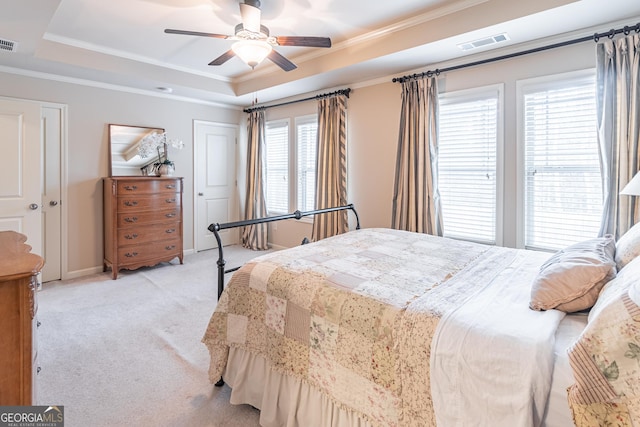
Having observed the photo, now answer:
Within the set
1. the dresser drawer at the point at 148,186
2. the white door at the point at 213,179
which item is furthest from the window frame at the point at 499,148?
the white door at the point at 213,179

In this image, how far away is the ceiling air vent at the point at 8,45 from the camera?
2896 millimetres

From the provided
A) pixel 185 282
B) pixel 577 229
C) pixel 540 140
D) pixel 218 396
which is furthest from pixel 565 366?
pixel 185 282

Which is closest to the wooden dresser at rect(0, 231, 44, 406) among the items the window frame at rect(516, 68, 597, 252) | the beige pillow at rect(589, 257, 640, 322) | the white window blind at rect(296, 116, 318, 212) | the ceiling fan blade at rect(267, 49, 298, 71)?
the beige pillow at rect(589, 257, 640, 322)

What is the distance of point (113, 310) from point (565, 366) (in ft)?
11.5

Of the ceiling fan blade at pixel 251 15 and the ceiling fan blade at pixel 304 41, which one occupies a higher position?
the ceiling fan blade at pixel 251 15

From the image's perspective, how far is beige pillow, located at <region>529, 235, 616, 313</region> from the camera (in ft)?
4.03

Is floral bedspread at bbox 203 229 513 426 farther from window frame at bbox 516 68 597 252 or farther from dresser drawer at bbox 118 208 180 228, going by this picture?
dresser drawer at bbox 118 208 180 228

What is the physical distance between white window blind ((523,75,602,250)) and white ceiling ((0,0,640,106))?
511 millimetres

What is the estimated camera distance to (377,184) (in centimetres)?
409

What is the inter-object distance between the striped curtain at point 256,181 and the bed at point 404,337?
3.43m

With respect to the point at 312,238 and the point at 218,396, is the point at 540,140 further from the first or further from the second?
the point at 218,396

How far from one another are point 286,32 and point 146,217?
286cm

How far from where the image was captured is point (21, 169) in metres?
3.47

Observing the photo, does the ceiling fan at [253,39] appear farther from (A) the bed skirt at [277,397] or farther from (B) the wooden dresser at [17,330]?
(A) the bed skirt at [277,397]
